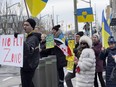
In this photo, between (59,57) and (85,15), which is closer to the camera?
(59,57)

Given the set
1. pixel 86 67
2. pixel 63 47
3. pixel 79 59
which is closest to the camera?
pixel 86 67

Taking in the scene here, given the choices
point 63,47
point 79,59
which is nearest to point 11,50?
point 79,59

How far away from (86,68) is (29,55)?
4.64ft

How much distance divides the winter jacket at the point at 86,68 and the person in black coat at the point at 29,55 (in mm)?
1100

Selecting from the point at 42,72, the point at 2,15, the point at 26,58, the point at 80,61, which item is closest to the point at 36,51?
the point at 26,58

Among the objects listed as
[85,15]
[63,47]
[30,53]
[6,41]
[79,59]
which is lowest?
[79,59]

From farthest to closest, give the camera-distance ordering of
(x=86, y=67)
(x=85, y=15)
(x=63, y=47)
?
(x=85, y=15)
(x=63, y=47)
(x=86, y=67)

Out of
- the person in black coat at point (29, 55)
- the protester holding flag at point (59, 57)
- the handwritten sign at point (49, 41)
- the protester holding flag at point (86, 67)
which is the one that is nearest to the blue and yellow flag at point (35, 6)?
the handwritten sign at point (49, 41)

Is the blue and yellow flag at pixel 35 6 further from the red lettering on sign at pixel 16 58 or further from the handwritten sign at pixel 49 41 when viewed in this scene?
the red lettering on sign at pixel 16 58

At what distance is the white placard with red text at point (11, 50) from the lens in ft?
24.0

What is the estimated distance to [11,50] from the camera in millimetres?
7574

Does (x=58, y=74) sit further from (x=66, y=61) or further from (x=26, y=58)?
(x=26, y=58)

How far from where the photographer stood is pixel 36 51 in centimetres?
762

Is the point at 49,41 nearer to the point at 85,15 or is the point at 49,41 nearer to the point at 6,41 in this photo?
the point at 6,41
